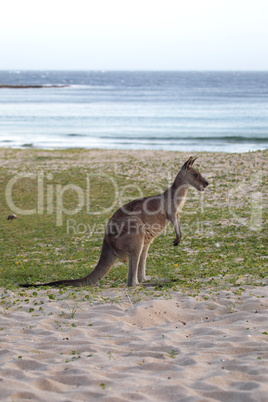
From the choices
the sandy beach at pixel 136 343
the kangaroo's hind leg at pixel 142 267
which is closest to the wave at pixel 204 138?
the sandy beach at pixel 136 343

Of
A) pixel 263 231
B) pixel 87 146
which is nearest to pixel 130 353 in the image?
pixel 263 231

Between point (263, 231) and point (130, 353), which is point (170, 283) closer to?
point (130, 353)

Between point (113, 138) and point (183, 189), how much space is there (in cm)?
1988

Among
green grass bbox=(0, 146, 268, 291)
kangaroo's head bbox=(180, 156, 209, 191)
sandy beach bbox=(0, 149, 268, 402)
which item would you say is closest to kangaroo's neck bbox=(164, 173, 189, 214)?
kangaroo's head bbox=(180, 156, 209, 191)

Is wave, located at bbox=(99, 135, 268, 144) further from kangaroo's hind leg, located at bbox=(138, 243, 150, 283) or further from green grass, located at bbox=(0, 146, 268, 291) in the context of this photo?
kangaroo's hind leg, located at bbox=(138, 243, 150, 283)

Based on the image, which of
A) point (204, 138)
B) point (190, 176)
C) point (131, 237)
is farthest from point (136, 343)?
point (204, 138)

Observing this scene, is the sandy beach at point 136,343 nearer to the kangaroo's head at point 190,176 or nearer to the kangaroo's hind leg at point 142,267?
the kangaroo's hind leg at point 142,267

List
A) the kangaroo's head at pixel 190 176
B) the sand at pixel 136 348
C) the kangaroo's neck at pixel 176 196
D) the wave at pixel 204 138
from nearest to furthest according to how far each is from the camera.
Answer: the sand at pixel 136 348, the kangaroo's neck at pixel 176 196, the kangaroo's head at pixel 190 176, the wave at pixel 204 138

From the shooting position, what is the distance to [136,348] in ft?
12.1

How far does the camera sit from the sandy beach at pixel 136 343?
2.88 meters

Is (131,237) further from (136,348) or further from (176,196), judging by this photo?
(136,348)

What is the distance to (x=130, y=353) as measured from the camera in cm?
357

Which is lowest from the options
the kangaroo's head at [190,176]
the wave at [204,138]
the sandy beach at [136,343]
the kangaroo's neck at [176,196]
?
the sandy beach at [136,343]

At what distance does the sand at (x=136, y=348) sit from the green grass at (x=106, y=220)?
877 mm
